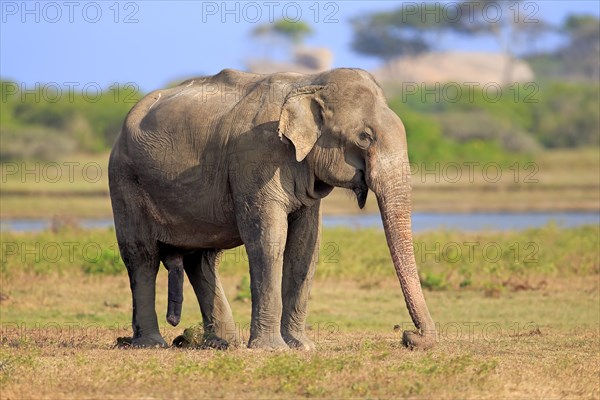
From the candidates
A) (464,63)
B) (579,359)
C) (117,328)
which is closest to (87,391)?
(579,359)

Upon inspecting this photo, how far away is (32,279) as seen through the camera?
59.5 ft

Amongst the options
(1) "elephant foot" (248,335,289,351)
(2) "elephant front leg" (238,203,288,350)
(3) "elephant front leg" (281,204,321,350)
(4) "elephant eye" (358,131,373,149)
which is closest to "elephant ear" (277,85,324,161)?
(4) "elephant eye" (358,131,373,149)

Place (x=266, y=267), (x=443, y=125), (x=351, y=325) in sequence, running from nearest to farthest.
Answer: (x=266, y=267) < (x=351, y=325) < (x=443, y=125)

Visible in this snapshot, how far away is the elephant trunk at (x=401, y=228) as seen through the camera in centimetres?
1030

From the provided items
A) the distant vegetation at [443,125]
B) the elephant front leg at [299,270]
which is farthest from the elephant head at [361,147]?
the distant vegetation at [443,125]

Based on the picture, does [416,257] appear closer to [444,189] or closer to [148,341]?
[148,341]

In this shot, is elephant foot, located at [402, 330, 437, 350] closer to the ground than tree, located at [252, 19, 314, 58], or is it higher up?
higher up

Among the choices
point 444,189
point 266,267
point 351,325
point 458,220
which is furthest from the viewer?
point 444,189

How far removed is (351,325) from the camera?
15.0 meters

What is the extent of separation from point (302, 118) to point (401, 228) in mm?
1248

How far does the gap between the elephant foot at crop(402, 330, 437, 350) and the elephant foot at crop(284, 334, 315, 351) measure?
129 centimetres

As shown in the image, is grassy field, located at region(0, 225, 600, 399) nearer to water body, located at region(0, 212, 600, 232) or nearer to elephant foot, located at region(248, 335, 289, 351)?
elephant foot, located at region(248, 335, 289, 351)

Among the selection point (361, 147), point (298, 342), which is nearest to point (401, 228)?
point (361, 147)

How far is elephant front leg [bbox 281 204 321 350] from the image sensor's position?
1134cm
